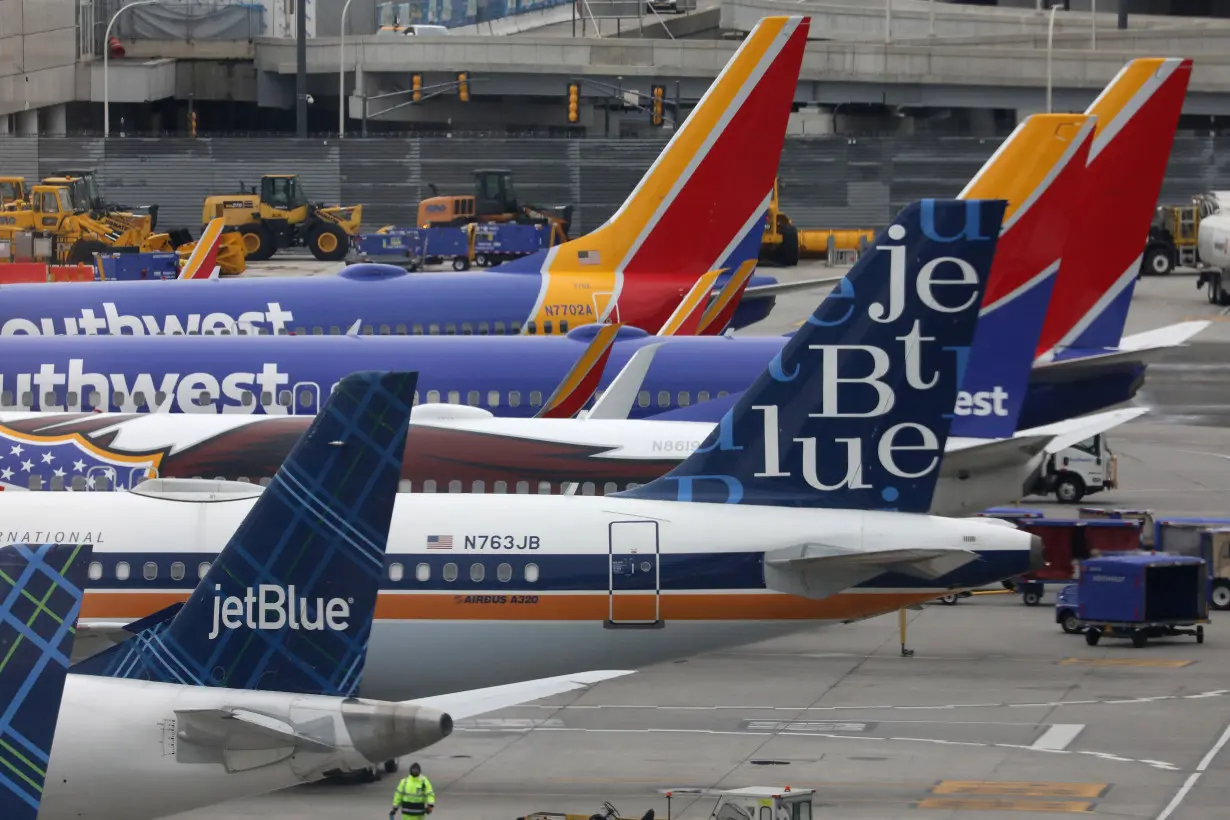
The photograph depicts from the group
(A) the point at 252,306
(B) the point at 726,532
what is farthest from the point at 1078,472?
(B) the point at 726,532

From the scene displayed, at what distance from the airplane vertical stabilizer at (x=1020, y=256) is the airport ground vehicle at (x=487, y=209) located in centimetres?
7040

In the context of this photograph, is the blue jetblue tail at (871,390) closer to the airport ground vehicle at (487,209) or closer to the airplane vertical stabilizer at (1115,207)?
the airplane vertical stabilizer at (1115,207)

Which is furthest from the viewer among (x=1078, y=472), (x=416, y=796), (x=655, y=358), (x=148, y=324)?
(x=1078, y=472)

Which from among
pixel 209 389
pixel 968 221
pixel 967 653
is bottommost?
pixel 967 653

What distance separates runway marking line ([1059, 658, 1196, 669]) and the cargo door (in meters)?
11.3

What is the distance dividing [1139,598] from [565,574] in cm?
1415

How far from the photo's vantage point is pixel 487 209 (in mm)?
110312

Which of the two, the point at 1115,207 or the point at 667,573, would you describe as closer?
the point at 667,573

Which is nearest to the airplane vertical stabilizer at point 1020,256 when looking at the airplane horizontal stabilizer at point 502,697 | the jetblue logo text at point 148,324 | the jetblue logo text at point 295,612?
the jetblue logo text at point 148,324

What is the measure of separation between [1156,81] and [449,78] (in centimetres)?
10397

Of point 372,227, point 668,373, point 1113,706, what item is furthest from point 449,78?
point 1113,706

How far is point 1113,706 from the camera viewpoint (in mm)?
31344

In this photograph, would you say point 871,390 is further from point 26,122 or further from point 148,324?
point 26,122

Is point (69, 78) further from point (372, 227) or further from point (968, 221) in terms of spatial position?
point (968, 221)
